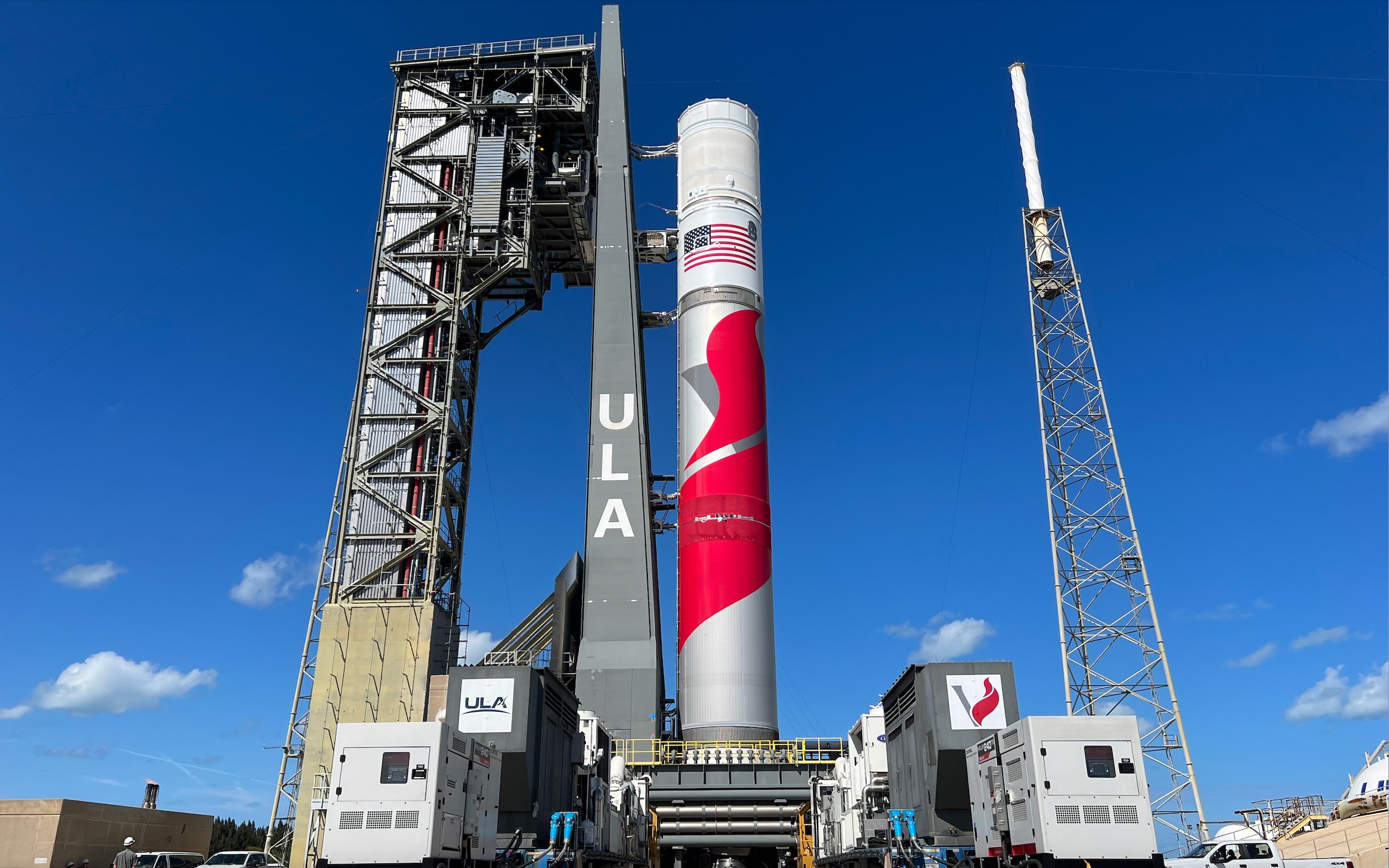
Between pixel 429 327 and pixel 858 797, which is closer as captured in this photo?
pixel 858 797

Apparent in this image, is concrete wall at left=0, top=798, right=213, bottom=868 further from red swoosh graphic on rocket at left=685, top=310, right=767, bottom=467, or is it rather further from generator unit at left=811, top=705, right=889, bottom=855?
red swoosh graphic on rocket at left=685, top=310, right=767, bottom=467

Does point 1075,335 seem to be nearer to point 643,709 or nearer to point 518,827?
point 643,709

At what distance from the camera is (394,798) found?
13195 millimetres

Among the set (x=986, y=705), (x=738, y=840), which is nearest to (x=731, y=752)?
(x=738, y=840)

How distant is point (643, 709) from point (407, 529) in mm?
11682

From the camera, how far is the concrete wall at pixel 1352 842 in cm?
2159

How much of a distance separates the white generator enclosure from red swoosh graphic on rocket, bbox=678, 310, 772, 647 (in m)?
17.5

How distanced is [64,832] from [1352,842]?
28.8 metres

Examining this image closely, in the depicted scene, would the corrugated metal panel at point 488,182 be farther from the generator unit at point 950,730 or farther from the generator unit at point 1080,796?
the generator unit at point 1080,796

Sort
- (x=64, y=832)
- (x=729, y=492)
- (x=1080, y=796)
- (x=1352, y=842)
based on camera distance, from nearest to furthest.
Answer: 1. (x=1080, y=796)
2. (x=64, y=832)
3. (x=1352, y=842)
4. (x=729, y=492)

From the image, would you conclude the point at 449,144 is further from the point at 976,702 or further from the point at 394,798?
the point at 394,798

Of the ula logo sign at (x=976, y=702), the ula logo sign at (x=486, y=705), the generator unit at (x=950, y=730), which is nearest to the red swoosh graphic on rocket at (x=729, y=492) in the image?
the ula logo sign at (x=486, y=705)

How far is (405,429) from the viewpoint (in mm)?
37969

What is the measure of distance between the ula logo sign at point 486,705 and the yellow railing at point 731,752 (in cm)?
1047
